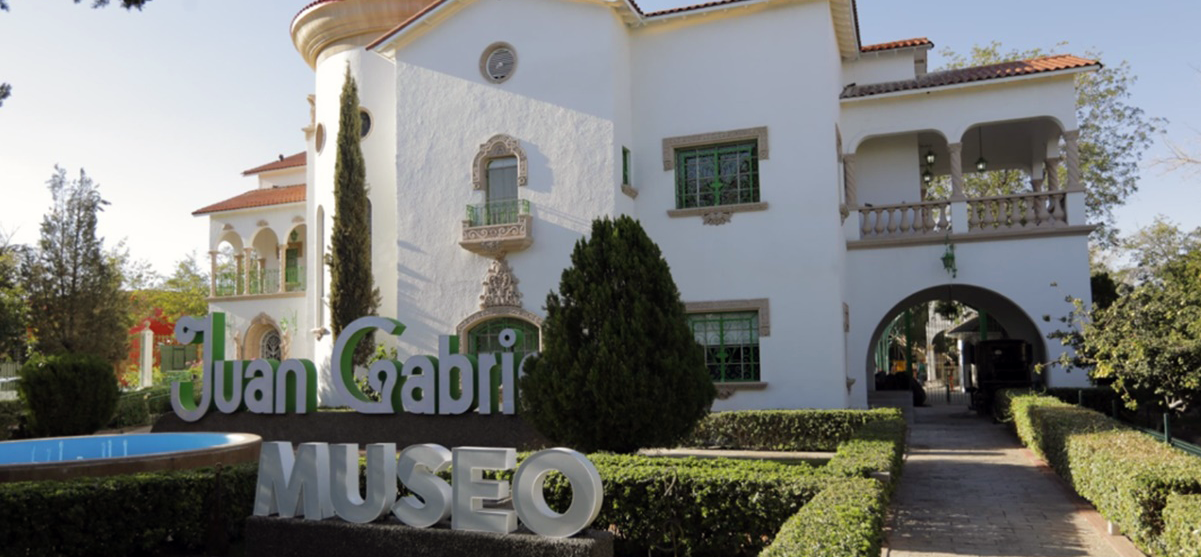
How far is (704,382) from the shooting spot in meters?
11.9

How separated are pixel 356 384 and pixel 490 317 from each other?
3776mm

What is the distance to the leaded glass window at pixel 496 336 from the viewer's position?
64.8ft

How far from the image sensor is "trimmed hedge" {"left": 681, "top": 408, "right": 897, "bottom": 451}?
16.5 m

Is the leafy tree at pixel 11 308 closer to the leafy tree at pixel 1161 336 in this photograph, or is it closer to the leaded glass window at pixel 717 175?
the leaded glass window at pixel 717 175

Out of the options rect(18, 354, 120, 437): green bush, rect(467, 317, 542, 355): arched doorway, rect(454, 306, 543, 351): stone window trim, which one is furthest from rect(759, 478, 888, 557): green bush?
rect(18, 354, 120, 437): green bush

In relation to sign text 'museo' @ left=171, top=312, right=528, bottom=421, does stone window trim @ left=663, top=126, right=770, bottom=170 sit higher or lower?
higher

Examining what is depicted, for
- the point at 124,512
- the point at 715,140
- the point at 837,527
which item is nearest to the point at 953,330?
the point at 715,140

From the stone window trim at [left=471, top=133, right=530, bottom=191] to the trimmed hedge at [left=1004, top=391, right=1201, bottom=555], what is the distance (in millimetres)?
11267

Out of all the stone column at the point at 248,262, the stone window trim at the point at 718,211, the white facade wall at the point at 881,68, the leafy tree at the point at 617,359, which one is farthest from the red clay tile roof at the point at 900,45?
the stone column at the point at 248,262

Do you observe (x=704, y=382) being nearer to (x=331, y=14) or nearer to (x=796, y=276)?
(x=796, y=276)

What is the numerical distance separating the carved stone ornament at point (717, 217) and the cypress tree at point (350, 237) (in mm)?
8589

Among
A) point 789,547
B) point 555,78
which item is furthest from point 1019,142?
point 789,547

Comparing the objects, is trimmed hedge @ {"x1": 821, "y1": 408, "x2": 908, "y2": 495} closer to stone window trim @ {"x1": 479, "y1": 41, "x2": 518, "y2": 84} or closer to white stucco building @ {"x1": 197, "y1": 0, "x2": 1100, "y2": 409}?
white stucco building @ {"x1": 197, "y1": 0, "x2": 1100, "y2": 409}

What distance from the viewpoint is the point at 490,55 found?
20.6 m
